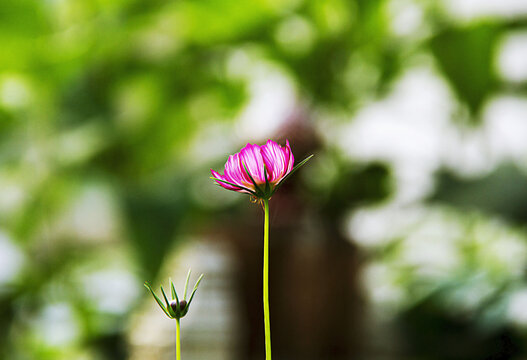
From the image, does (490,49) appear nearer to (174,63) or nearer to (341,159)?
(341,159)

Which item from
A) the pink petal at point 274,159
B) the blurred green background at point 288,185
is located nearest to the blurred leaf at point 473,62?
the blurred green background at point 288,185

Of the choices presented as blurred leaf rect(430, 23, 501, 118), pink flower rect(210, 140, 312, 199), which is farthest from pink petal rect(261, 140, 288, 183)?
blurred leaf rect(430, 23, 501, 118)

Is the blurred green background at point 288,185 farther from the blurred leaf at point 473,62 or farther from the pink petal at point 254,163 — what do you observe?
the pink petal at point 254,163

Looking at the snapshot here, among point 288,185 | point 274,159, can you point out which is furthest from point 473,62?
point 274,159

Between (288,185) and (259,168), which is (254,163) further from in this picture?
(288,185)

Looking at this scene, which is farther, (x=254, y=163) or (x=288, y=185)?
(x=288, y=185)

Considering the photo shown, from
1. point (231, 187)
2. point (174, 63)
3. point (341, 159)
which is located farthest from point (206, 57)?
point (231, 187)
